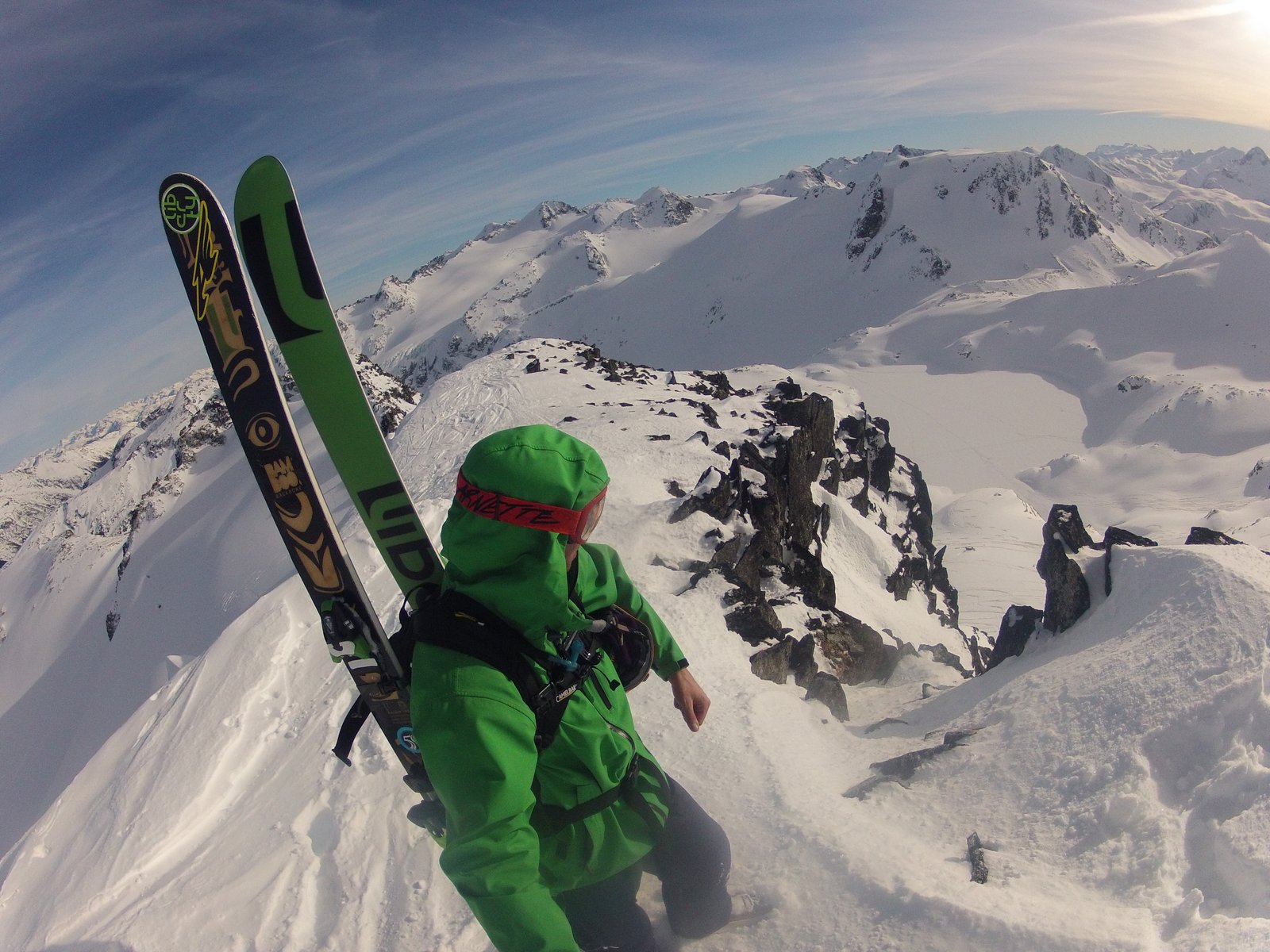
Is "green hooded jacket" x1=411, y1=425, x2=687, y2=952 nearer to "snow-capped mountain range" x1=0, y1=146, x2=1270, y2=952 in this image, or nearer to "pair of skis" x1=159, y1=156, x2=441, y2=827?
"snow-capped mountain range" x1=0, y1=146, x2=1270, y2=952

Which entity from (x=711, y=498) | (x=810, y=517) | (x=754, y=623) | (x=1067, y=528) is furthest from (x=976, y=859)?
(x=810, y=517)

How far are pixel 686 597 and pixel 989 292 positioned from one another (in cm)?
8983

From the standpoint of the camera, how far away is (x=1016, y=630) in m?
7.67

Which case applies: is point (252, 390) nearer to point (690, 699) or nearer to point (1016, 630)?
point (690, 699)

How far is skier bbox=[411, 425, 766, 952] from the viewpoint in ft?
6.68

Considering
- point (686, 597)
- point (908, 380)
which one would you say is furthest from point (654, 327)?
point (686, 597)

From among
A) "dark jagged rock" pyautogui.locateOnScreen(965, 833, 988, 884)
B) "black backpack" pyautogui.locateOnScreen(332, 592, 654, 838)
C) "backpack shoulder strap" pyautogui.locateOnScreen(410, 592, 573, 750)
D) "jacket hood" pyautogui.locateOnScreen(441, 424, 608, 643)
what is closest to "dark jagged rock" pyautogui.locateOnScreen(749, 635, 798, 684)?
"dark jagged rock" pyautogui.locateOnScreen(965, 833, 988, 884)

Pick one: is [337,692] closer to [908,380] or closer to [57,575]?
[908,380]

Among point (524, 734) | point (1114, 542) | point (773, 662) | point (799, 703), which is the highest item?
point (524, 734)

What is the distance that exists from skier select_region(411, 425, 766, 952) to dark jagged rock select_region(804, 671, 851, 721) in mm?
4225

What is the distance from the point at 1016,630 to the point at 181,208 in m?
8.96

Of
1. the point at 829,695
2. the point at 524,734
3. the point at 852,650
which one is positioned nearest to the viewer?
the point at 524,734

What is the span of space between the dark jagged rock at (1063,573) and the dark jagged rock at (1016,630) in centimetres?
23

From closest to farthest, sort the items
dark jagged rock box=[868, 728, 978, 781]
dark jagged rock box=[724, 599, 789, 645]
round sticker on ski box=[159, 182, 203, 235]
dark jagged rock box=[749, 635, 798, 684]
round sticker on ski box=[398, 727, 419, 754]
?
round sticker on ski box=[398, 727, 419, 754]
round sticker on ski box=[159, 182, 203, 235]
dark jagged rock box=[868, 728, 978, 781]
dark jagged rock box=[749, 635, 798, 684]
dark jagged rock box=[724, 599, 789, 645]
